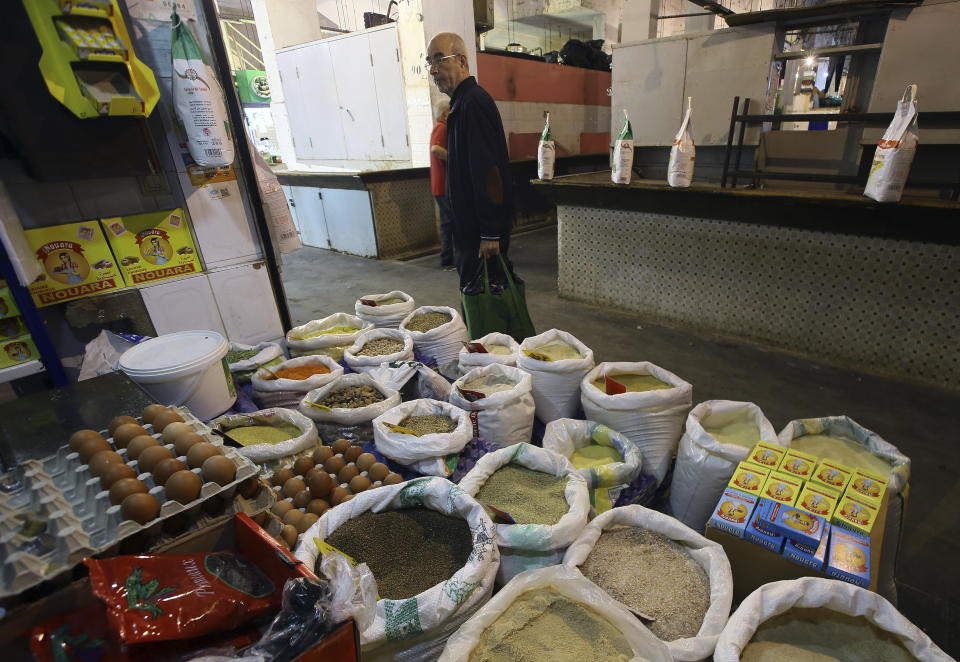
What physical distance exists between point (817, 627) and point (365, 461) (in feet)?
4.25

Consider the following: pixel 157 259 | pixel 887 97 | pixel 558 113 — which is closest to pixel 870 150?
pixel 887 97

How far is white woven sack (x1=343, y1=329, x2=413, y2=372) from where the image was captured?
2.16 meters

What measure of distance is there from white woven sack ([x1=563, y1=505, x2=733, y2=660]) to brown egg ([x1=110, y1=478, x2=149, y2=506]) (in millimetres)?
962

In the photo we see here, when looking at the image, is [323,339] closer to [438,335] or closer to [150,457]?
[438,335]

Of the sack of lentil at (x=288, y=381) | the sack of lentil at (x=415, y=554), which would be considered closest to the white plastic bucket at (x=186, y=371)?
the sack of lentil at (x=288, y=381)

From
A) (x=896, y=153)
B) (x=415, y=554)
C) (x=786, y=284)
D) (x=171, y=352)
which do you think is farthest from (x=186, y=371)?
(x=786, y=284)

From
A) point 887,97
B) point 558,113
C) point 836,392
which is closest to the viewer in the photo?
point 836,392

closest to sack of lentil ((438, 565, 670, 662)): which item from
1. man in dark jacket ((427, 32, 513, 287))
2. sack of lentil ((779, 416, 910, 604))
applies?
sack of lentil ((779, 416, 910, 604))

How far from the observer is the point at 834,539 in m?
1.15

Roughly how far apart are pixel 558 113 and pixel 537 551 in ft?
25.3

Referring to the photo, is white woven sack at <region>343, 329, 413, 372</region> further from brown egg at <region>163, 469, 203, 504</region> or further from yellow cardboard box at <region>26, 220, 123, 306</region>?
brown egg at <region>163, 469, 203, 504</region>

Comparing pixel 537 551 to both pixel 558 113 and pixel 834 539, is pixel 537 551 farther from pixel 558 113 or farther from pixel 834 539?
pixel 558 113

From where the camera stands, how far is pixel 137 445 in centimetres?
104

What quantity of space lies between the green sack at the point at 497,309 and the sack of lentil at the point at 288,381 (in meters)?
0.90
